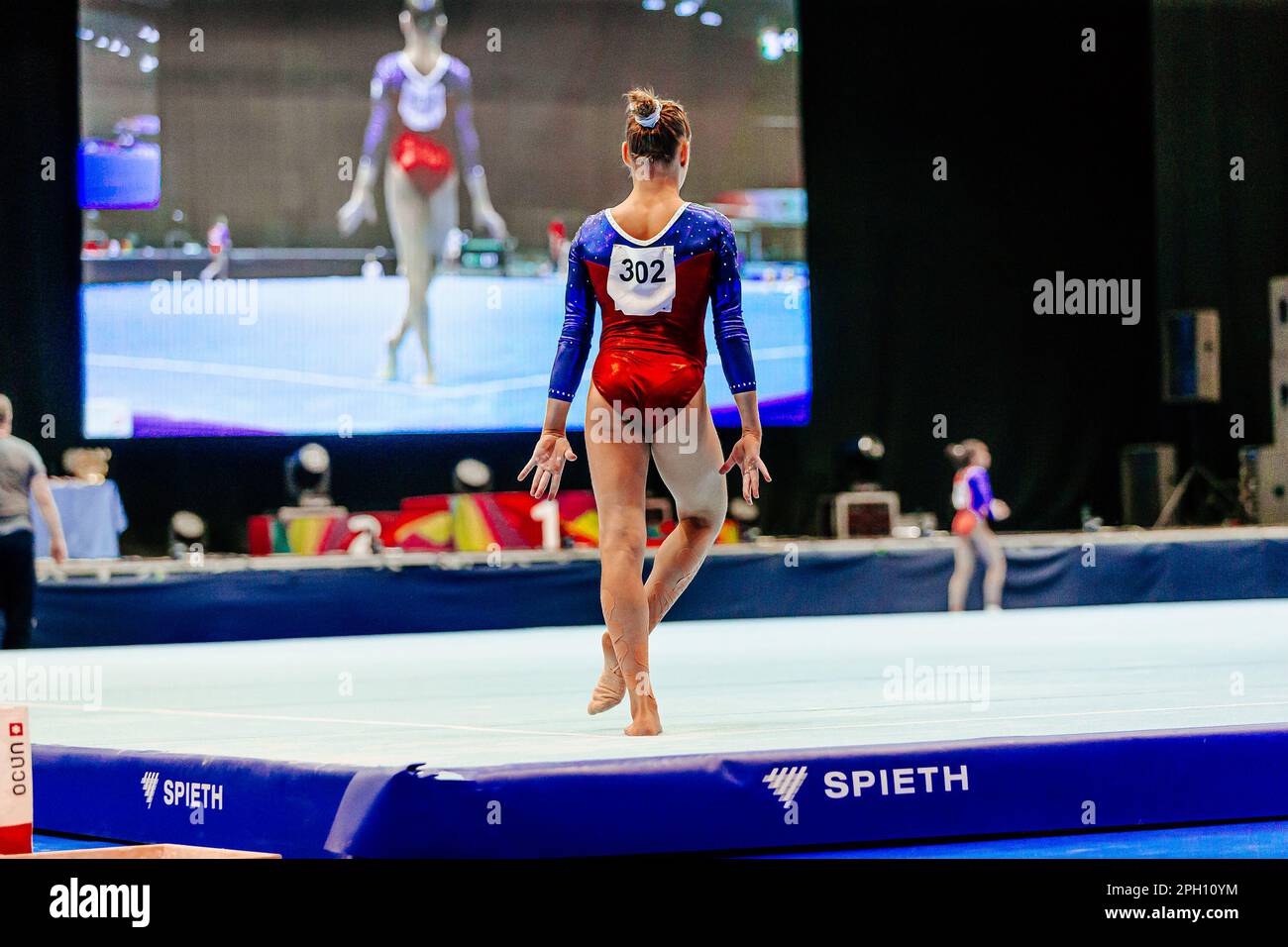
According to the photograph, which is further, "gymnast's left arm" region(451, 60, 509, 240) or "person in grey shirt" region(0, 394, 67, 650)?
"gymnast's left arm" region(451, 60, 509, 240)

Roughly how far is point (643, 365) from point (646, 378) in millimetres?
42

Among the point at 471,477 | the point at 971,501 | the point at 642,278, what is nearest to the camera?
the point at 642,278

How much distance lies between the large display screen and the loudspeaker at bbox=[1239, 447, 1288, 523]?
3564mm

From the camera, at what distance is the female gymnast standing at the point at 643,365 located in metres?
3.76

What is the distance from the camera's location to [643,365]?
3.82 metres

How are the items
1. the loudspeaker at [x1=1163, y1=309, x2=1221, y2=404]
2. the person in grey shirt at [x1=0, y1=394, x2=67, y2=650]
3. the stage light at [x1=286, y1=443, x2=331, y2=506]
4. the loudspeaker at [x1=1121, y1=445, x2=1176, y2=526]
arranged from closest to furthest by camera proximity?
the person in grey shirt at [x1=0, y1=394, x2=67, y2=650] < the stage light at [x1=286, y1=443, x2=331, y2=506] < the loudspeaker at [x1=1163, y1=309, x2=1221, y2=404] < the loudspeaker at [x1=1121, y1=445, x2=1176, y2=526]

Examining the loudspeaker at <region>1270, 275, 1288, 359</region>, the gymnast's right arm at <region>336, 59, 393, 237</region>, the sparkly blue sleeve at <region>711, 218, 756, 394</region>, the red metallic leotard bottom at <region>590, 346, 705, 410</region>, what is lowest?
the red metallic leotard bottom at <region>590, 346, 705, 410</region>

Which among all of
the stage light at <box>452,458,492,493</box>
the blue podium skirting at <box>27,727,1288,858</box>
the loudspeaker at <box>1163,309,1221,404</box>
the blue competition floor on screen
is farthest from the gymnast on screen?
the blue podium skirting at <box>27,727,1288,858</box>

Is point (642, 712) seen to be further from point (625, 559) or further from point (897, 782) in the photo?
point (897, 782)

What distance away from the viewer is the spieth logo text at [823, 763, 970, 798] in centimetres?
311

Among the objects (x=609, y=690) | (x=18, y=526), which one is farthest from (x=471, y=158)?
(x=609, y=690)

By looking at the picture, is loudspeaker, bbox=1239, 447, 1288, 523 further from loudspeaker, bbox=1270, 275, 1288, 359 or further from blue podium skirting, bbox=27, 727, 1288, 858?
blue podium skirting, bbox=27, 727, 1288, 858

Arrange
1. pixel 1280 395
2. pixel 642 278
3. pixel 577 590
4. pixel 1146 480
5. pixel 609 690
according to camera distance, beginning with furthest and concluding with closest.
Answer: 1. pixel 1146 480
2. pixel 1280 395
3. pixel 577 590
4. pixel 609 690
5. pixel 642 278

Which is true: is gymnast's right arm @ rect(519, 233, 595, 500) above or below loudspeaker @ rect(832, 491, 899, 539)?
above
